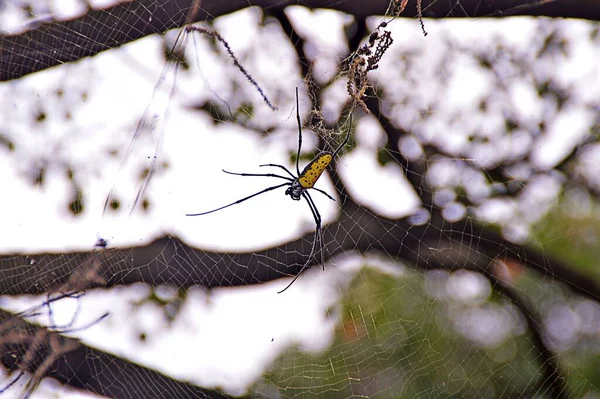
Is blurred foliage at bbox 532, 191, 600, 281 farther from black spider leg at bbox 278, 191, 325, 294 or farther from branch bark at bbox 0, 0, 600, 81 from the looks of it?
black spider leg at bbox 278, 191, 325, 294

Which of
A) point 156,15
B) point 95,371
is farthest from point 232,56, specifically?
point 95,371

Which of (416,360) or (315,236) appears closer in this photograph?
(315,236)

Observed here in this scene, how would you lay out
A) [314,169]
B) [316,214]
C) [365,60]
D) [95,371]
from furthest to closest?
[95,371]
[316,214]
[314,169]
[365,60]

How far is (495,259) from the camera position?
103 inches

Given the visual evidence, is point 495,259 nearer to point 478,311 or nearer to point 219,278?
point 478,311

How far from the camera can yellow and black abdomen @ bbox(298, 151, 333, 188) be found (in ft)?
5.99

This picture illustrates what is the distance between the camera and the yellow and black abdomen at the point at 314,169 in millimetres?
A: 1827

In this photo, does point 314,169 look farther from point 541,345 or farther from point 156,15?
point 541,345

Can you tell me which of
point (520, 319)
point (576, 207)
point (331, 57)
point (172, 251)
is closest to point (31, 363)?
point (172, 251)

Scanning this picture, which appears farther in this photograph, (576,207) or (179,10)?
(576,207)

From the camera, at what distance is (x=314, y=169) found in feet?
6.08

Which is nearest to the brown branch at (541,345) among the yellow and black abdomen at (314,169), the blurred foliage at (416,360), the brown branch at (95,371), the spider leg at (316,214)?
the blurred foliage at (416,360)

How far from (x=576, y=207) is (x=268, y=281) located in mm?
1981

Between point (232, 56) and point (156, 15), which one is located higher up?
point (156, 15)
